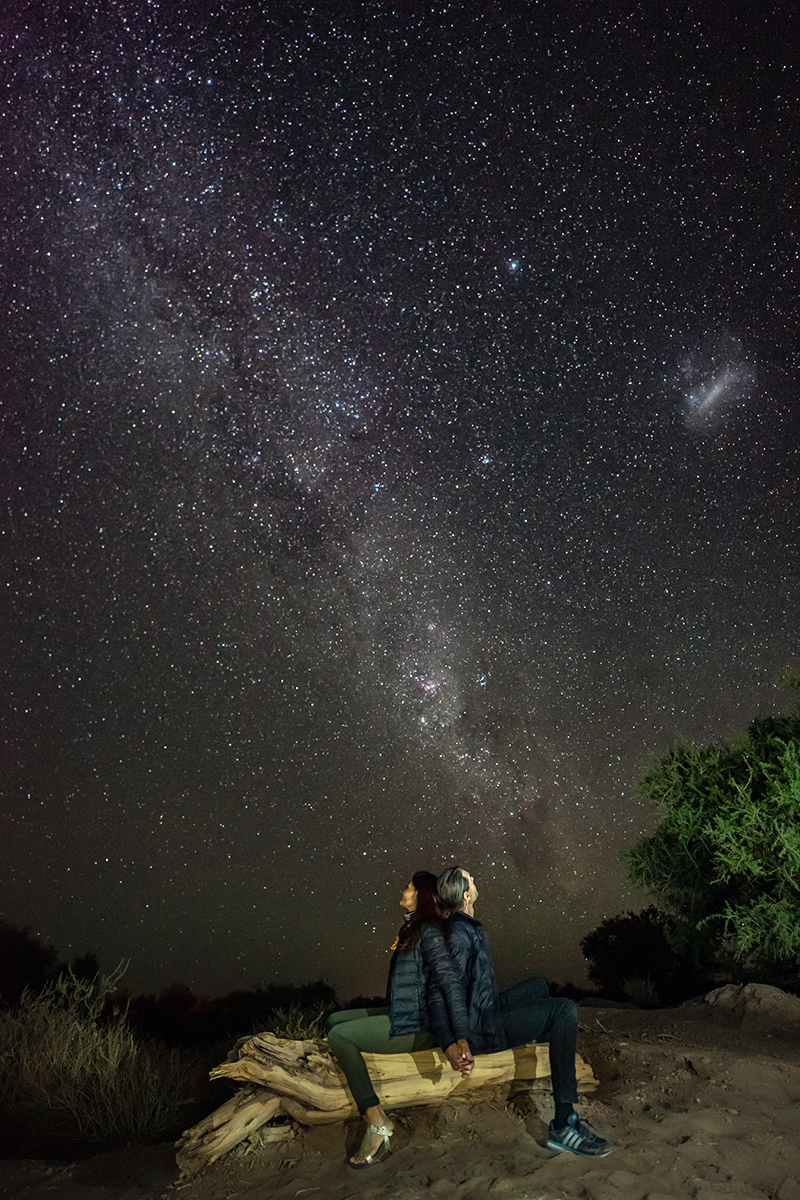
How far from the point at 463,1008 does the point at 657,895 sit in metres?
9.43

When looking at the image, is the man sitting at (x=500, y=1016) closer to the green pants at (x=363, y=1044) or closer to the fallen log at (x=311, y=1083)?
the green pants at (x=363, y=1044)

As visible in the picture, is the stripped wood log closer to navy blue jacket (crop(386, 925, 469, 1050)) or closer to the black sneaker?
navy blue jacket (crop(386, 925, 469, 1050))

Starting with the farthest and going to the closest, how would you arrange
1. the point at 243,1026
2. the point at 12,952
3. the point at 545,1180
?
the point at 12,952, the point at 243,1026, the point at 545,1180

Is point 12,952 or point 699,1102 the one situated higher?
point 12,952

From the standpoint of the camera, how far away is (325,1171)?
15.9 ft

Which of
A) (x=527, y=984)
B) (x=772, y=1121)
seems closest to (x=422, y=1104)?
(x=527, y=984)

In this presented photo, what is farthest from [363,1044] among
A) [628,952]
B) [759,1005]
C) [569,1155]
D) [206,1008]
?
[206,1008]

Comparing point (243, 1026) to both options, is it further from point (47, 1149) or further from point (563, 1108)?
point (563, 1108)

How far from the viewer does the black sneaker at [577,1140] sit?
4531 mm

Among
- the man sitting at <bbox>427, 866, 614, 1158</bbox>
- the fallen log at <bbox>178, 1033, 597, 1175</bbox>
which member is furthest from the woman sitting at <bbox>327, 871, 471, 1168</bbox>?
the fallen log at <bbox>178, 1033, 597, 1175</bbox>

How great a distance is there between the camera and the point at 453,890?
5.08 metres

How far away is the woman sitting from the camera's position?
4.83 m

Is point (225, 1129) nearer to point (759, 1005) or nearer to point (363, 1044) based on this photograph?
point (363, 1044)

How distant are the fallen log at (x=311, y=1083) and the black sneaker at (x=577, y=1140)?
80 centimetres
